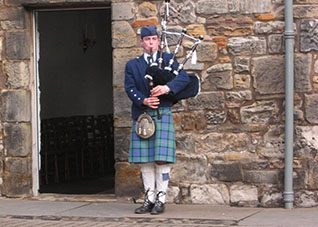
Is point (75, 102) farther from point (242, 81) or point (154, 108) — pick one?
point (154, 108)

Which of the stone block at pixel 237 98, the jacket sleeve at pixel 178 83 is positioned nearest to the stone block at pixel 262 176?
the stone block at pixel 237 98

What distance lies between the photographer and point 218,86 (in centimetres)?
834

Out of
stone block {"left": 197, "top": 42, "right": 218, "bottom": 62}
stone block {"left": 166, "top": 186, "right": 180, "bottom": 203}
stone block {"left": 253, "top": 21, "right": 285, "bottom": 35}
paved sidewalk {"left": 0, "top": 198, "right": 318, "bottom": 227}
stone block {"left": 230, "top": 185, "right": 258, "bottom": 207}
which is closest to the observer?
paved sidewalk {"left": 0, "top": 198, "right": 318, "bottom": 227}

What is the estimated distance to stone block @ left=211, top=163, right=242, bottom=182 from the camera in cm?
828

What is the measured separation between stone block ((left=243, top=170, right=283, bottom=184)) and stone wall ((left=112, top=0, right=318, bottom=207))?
0.4 inches

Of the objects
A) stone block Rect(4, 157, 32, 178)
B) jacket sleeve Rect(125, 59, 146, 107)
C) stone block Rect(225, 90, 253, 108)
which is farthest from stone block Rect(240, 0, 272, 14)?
stone block Rect(4, 157, 32, 178)

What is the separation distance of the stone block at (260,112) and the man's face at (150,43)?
123 centimetres

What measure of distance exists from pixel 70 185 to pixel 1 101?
8.31 ft

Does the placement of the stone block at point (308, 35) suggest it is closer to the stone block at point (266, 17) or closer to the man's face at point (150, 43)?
the stone block at point (266, 17)

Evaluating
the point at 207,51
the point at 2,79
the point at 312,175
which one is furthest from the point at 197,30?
the point at 2,79

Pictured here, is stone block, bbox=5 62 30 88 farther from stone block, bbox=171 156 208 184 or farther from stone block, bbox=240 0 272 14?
stone block, bbox=240 0 272 14

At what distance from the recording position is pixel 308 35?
807cm

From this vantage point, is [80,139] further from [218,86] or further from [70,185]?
[218,86]

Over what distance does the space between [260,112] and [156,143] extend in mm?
1268
